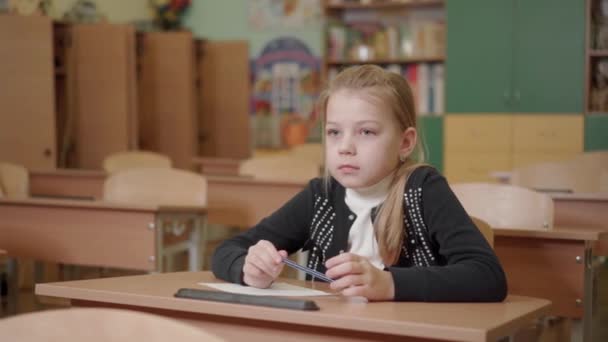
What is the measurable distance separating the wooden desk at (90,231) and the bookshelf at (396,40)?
3.29m

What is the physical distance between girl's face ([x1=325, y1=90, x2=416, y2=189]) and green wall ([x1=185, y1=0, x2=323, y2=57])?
592cm

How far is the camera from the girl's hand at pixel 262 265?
1596 mm

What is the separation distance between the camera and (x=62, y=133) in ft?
21.7

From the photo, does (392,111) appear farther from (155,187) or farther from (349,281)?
(155,187)

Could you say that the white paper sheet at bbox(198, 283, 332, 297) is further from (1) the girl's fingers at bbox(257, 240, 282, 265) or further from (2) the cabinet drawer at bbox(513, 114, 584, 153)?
(2) the cabinet drawer at bbox(513, 114, 584, 153)

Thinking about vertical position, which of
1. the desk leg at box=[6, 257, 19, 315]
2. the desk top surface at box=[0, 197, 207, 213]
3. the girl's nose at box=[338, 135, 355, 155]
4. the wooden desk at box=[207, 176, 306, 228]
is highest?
the girl's nose at box=[338, 135, 355, 155]

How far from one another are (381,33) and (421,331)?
19.1 feet

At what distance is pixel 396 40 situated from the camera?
6844 mm

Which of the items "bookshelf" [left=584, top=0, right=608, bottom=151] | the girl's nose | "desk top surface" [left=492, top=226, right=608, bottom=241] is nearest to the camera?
the girl's nose

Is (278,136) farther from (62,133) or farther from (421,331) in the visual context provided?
(421,331)

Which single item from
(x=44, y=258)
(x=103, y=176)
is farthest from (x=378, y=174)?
(x=103, y=176)

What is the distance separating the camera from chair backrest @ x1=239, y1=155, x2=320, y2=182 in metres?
4.91

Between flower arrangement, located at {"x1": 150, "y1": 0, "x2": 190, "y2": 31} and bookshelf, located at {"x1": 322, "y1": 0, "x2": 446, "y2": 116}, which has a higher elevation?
flower arrangement, located at {"x1": 150, "y1": 0, "x2": 190, "y2": 31}

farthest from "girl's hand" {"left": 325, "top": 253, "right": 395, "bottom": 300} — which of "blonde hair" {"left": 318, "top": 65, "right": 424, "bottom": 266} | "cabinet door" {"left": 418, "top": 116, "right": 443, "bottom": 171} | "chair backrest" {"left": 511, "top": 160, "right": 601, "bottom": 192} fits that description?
"cabinet door" {"left": 418, "top": 116, "right": 443, "bottom": 171}
